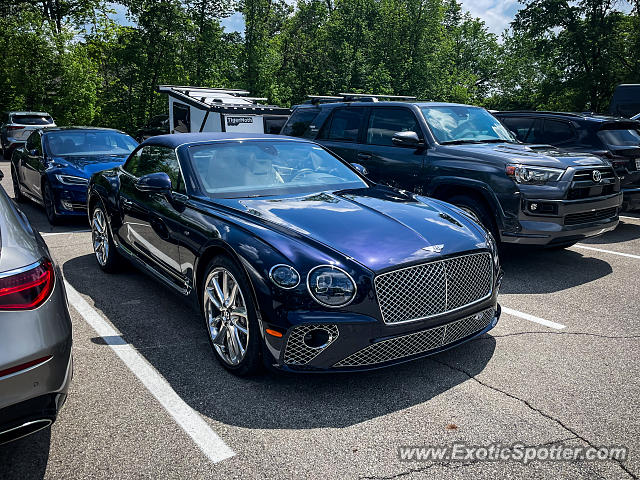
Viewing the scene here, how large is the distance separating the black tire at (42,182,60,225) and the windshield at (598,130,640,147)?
846 cm

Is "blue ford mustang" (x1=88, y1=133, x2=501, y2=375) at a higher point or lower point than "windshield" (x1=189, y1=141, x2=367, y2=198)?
lower

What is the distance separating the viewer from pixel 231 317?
372 centimetres

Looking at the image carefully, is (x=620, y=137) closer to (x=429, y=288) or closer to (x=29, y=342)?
(x=429, y=288)

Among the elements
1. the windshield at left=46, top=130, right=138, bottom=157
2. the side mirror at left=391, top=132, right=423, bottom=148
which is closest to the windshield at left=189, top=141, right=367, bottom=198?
the side mirror at left=391, top=132, right=423, bottom=148

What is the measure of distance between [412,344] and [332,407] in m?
0.62

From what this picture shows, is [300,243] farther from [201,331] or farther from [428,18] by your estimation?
[428,18]

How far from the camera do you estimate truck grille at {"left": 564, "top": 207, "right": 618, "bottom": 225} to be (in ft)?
20.1

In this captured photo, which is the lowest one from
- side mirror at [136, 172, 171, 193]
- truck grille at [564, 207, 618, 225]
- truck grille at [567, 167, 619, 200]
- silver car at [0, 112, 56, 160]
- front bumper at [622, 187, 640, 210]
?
silver car at [0, 112, 56, 160]

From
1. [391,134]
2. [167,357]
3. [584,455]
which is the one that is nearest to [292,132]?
[391,134]

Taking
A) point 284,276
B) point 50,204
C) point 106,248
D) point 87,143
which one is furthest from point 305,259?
point 87,143

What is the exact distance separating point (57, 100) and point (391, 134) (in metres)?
24.5

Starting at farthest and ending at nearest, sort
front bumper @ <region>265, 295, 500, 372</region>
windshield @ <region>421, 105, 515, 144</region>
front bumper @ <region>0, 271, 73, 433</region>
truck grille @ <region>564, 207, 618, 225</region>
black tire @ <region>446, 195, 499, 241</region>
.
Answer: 1. windshield @ <region>421, 105, 515, 144</region>
2. black tire @ <region>446, 195, 499, 241</region>
3. truck grille @ <region>564, 207, 618, 225</region>
4. front bumper @ <region>265, 295, 500, 372</region>
5. front bumper @ <region>0, 271, 73, 433</region>

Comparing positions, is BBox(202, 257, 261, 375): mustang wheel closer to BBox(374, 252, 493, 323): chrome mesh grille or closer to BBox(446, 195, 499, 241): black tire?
BBox(374, 252, 493, 323): chrome mesh grille

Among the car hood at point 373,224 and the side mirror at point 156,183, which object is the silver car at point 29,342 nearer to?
the car hood at point 373,224
